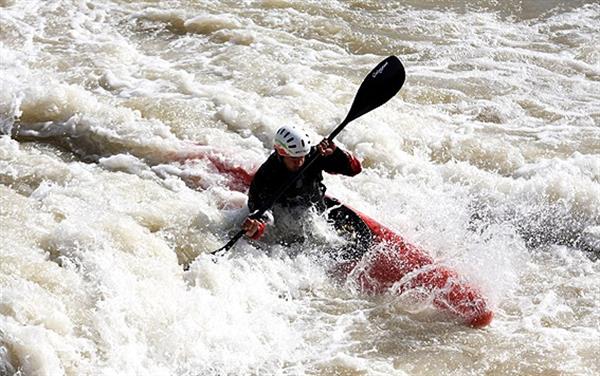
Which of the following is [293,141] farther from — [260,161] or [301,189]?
[260,161]

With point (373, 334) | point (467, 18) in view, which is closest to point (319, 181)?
point (373, 334)

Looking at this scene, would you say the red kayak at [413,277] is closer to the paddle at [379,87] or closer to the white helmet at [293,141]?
the white helmet at [293,141]

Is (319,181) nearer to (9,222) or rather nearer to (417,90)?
(9,222)

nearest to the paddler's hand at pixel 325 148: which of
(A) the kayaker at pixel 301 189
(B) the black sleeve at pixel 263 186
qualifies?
(A) the kayaker at pixel 301 189

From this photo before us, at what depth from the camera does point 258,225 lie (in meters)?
5.70

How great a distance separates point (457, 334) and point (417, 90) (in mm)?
4127

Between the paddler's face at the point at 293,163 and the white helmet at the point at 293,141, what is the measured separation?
0.07m

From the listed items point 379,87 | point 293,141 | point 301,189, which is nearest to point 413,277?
point 301,189

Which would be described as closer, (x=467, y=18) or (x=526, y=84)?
(x=526, y=84)

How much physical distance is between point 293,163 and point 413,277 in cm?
115

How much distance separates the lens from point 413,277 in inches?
228

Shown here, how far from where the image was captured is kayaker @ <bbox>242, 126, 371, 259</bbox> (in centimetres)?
574

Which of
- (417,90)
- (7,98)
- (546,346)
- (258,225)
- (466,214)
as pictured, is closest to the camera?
(546,346)

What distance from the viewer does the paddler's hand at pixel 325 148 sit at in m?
5.80
